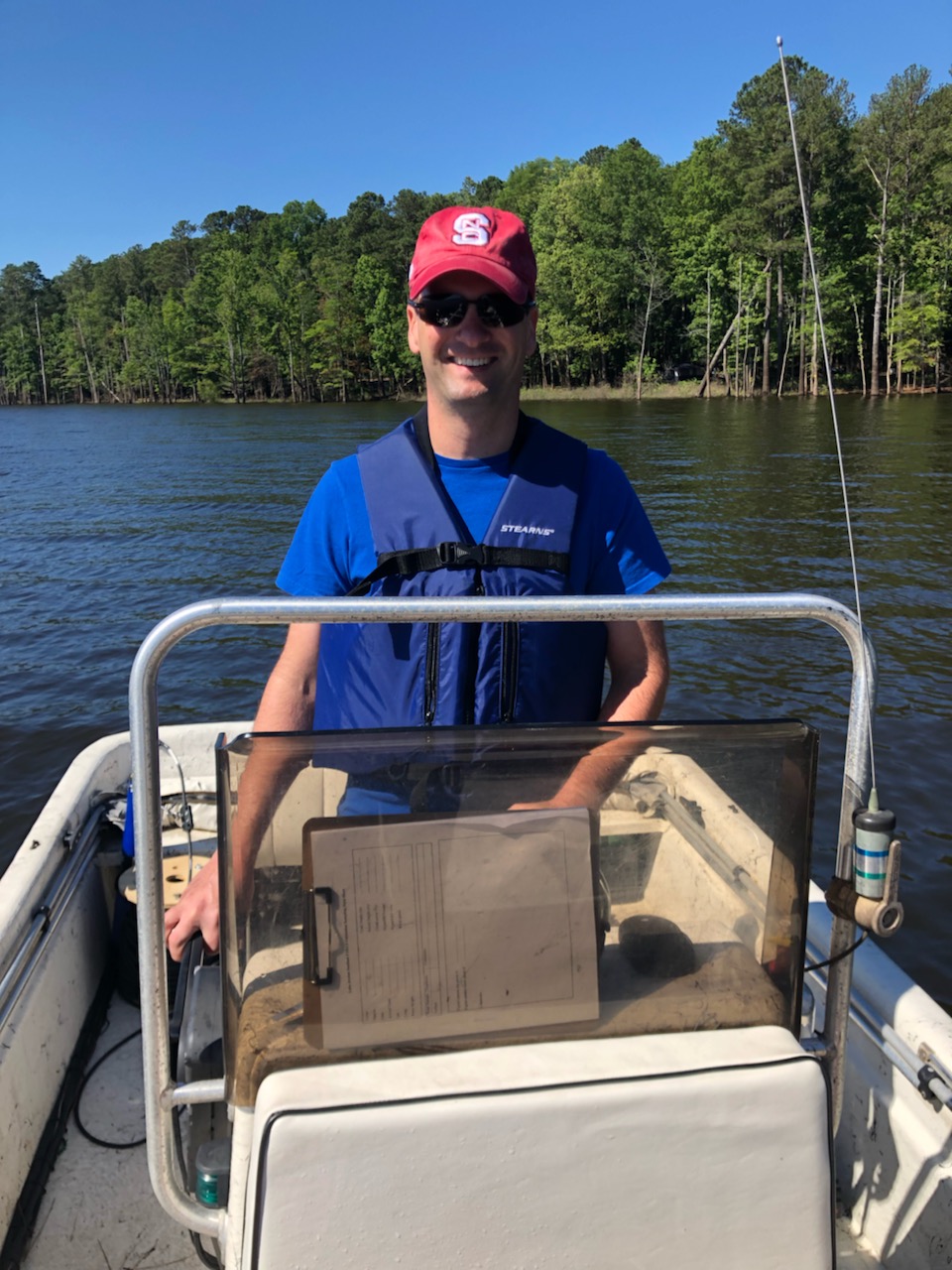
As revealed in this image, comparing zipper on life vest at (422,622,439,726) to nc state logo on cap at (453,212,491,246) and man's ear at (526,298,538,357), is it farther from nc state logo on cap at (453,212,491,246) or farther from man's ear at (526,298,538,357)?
nc state logo on cap at (453,212,491,246)

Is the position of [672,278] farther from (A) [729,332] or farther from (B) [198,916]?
(B) [198,916]

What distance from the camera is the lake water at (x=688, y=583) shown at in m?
8.98

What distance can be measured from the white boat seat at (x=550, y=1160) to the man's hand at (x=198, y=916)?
1.97 ft

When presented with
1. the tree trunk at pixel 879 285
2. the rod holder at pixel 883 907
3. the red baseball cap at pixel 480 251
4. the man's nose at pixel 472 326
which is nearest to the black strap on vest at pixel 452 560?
the man's nose at pixel 472 326

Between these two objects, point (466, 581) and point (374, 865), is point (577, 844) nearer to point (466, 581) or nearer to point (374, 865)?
point (374, 865)

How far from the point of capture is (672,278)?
71688 millimetres

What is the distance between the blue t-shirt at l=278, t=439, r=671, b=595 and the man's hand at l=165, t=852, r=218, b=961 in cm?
73

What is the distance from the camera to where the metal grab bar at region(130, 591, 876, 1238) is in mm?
1697

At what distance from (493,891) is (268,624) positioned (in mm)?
617

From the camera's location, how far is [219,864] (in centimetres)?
172

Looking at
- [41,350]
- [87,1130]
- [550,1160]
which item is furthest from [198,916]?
[41,350]

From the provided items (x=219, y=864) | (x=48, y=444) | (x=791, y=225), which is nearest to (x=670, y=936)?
(x=219, y=864)

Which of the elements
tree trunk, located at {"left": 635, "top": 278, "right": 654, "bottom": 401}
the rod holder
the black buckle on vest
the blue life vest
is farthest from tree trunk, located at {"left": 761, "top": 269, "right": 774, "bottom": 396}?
the rod holder

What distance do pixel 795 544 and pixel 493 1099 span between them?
56.0 ft
